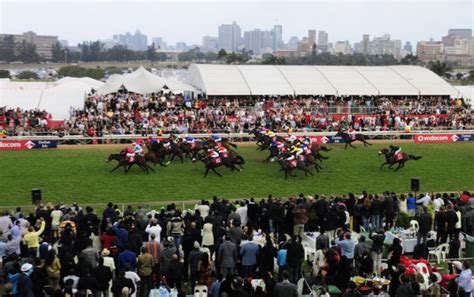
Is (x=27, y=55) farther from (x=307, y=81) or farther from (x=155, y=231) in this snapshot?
(x=155, y=231)

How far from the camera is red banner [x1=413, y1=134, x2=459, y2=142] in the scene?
32.5 meters

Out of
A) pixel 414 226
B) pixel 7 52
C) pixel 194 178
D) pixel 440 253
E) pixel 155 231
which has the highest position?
pixel 7 52

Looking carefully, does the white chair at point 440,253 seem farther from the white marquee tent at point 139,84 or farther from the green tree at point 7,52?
the green tree at point 7,52

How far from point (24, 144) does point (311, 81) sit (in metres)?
22.0

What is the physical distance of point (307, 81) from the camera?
140 ft

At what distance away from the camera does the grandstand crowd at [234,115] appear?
3209cm

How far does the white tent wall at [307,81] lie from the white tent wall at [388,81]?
3.65 m

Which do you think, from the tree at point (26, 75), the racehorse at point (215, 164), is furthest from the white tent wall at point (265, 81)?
the tree at point (26, 75)

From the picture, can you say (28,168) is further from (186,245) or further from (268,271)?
(268,271)

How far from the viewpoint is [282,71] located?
44.8 metres

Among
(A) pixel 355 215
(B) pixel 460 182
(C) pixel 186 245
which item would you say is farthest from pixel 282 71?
(C) pixel 186 245

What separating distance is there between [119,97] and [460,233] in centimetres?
2767

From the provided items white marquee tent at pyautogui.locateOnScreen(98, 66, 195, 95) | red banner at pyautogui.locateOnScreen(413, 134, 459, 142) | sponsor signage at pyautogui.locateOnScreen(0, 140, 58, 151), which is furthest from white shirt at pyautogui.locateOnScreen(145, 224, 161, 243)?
white marquee tent at pyautogui.locateOnScreen(98, 66, 195, 95)

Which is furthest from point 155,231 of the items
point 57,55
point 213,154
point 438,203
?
point 57,55
